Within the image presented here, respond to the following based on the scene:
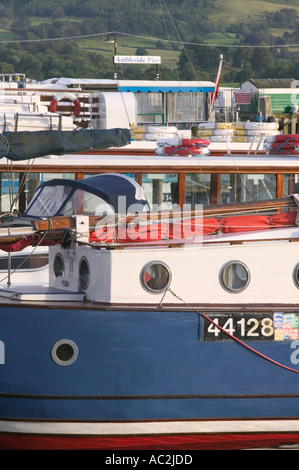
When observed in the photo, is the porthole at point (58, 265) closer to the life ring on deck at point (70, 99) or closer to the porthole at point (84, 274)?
the porthole at point (84, 274)

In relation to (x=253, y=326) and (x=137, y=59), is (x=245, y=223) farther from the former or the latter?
(x=137, y=59)

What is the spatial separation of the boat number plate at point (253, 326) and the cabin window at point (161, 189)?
3.78 m

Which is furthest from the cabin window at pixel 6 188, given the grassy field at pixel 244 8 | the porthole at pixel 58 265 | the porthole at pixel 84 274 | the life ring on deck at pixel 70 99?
the grassy field at pixel 244 8

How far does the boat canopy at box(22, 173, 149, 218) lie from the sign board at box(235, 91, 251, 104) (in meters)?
32.8

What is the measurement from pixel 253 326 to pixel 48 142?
12.6 feet

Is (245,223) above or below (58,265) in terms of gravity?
above

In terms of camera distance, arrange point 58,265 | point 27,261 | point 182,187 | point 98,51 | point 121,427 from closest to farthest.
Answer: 1. point 121,427
2. point 58,265
3. point 27,261
4. point 182,187
5. point 98,51

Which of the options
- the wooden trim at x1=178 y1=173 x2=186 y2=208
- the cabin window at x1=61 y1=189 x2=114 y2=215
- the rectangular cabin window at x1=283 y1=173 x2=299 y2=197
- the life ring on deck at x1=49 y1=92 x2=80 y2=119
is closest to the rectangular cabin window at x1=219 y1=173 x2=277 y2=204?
the rectangular cabin window at x1=283 y1=173 x2=299 y2=197

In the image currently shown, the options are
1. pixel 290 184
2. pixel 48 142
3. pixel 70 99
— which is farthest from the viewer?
pixel 70 99

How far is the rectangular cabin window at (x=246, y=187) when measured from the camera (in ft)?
46.4

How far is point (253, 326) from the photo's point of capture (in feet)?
34.5

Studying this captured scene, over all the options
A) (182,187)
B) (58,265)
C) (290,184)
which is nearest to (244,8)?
(290,184)
